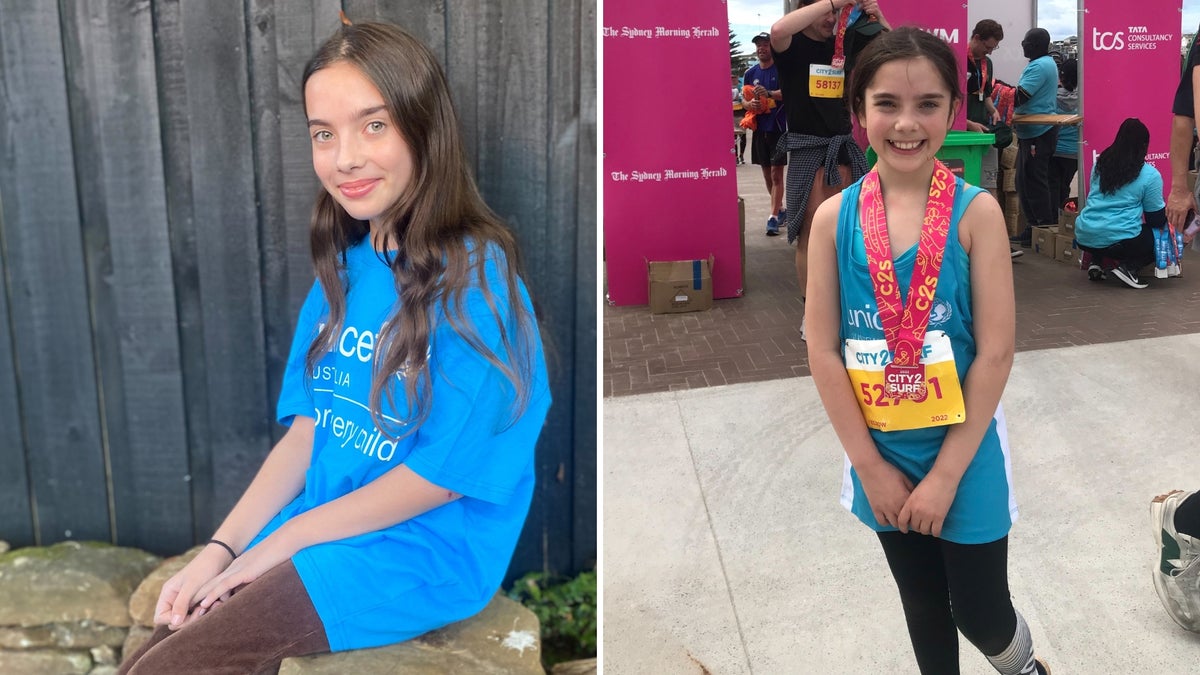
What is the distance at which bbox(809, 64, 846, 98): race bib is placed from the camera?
485cm

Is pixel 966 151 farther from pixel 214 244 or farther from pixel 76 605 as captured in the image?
pixel 76 605

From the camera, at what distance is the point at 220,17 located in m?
2.54

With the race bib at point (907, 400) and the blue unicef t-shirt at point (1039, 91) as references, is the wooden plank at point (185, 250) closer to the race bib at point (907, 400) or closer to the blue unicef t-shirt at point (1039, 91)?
the race bib at point (907, 400)

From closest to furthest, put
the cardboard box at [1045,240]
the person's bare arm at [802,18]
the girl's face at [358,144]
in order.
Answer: the girl's face at [358,144] → the person's bare arm at [802,18] → the cardboard box at [1045,240]

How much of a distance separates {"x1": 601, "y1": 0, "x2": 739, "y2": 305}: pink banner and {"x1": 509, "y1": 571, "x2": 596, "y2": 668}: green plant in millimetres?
3195

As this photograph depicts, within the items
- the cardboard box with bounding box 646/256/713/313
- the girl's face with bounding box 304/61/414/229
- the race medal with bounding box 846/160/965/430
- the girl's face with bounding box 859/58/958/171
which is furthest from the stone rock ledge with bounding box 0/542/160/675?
the cardboard box with bounding box 646/256/713/313

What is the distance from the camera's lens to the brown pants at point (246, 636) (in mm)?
1666

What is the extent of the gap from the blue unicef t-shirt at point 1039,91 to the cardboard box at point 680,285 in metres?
3.49

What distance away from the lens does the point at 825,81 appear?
16.0 feet

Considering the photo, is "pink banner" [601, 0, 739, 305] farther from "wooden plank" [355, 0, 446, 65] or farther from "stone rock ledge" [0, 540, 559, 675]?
"stone rock ledge" [0, 540, 559, 675]

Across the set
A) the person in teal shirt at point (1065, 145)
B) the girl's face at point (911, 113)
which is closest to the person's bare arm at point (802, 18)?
the girl's face at point (911, 113)

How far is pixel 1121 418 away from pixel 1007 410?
1.36 ft

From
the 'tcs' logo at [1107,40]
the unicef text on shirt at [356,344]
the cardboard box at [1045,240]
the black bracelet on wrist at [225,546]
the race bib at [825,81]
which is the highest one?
the 'tcs' logo at [1107,40]

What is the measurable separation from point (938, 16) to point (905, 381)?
5.45 metres
